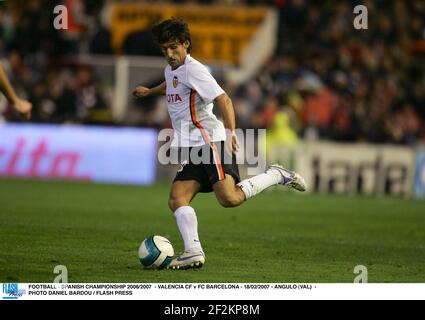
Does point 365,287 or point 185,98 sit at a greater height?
point 185,98

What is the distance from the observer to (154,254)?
924 cm

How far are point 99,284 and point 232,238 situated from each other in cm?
407

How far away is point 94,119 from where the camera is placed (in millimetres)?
21469

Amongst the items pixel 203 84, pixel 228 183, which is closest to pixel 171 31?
pixel 203 84

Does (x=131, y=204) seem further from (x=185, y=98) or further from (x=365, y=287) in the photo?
(x=365, y=287)

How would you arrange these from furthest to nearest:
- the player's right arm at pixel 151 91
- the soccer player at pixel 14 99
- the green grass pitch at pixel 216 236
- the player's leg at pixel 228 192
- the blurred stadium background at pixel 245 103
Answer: the blurred stadium background at pixel 245 103, the player's right arm at pixel 151 91, the player's leg at pixel 228 192, the green grass pitch at pixel 216 236, the soccer player at pixel 14 99

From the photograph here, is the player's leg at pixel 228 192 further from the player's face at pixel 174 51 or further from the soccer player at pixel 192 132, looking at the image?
the player's face at pixel 174 51

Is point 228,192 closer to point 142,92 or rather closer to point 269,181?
point 269,181

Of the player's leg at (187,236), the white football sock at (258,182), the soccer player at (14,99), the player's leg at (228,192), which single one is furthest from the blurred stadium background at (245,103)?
the soccer player at (14,99)

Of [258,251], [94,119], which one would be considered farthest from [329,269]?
[94,119]

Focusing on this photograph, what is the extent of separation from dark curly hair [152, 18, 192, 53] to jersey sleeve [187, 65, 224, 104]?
0.31 meters

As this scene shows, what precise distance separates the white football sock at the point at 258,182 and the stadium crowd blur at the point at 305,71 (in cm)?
1139

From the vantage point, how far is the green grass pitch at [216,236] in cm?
915
